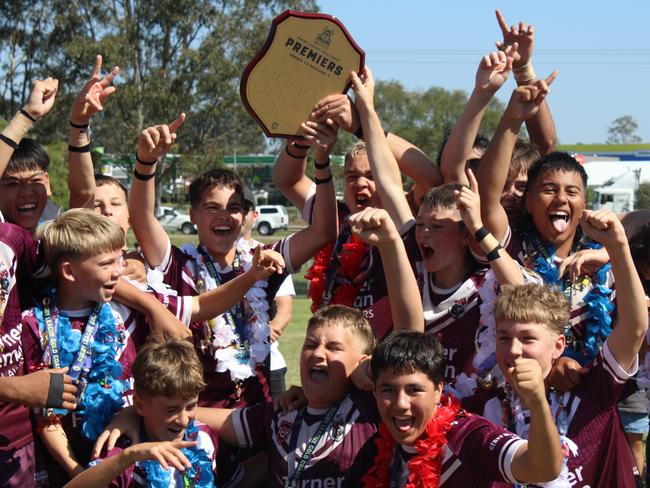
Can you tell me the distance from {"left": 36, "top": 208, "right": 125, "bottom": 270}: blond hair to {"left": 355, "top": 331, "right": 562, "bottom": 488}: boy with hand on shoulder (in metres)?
1.27

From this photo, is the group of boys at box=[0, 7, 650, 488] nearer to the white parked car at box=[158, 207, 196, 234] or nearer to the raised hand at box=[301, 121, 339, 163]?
the raised hand at box=[301, 121, 339, 163]

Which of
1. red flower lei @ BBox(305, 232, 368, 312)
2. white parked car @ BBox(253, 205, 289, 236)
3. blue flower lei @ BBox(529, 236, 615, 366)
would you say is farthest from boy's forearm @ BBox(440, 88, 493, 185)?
white parked car @ BBox(253, 205, 289, 236)

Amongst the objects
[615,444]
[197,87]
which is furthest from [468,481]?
[197,87]

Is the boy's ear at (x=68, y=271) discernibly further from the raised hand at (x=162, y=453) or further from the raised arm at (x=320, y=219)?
the raised arm at (x=320, y=219)

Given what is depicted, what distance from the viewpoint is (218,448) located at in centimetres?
387

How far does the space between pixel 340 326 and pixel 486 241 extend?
0.71 metres

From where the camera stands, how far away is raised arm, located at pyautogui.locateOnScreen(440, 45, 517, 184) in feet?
13.9

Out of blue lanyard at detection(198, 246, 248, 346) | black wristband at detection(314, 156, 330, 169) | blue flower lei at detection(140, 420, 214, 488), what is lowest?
blue flower lei at detection(140, 420, 214, 488)

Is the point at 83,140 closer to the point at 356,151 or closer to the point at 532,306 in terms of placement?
the point at 356,151

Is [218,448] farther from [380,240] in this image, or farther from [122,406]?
[380,240]

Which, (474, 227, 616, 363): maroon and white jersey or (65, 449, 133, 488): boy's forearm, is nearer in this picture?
(65, 449, 133, 488): boy's forearm

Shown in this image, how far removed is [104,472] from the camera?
10.9ft

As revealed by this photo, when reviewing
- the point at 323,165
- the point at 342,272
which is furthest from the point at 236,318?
the point at 323,165

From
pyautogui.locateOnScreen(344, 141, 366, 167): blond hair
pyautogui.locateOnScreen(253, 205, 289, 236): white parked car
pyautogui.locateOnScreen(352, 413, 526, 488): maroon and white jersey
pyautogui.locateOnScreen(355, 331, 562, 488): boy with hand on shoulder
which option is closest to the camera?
pyautogui.locateOnScreen(352, 413, 526, 488): maroon and white jersey
